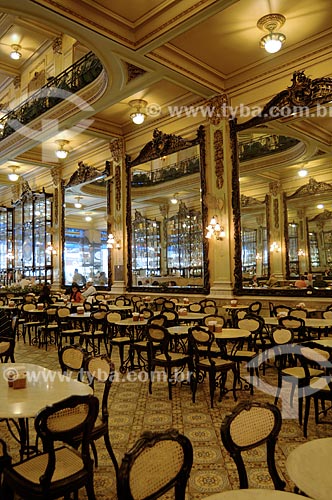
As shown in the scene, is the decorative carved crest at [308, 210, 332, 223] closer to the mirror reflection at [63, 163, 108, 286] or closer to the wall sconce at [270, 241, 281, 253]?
the wall sconce at [270, 241, 281, 253]

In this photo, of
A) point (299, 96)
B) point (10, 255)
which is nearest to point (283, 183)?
point (299, 96)

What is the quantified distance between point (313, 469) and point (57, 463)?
1.42 metres

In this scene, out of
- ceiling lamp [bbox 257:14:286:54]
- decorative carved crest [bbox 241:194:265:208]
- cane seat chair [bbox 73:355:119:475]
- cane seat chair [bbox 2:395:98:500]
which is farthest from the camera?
decorative carved crest [bbox 241:194:265:208]

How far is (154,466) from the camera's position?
1.55m

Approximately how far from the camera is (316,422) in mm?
3709

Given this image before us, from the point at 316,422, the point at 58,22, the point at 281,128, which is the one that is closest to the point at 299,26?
the point at 281,128

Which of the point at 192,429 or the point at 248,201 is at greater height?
the point at 248,201

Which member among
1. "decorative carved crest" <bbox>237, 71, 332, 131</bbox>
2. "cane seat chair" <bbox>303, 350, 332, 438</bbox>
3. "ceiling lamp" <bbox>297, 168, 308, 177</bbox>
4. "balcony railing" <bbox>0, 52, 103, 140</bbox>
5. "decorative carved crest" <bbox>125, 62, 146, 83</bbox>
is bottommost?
"cane seat chair" <bbox>303, 350, 332, 438</bbox>

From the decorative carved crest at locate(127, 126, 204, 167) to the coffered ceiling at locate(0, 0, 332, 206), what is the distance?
39 cm

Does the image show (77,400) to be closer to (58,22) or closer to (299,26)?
(58,22)

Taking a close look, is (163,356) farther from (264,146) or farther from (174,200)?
(174,200)

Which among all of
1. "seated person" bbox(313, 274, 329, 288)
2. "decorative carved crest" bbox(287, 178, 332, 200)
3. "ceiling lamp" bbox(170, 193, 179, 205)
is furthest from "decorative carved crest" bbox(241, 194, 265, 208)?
"ceiling lamp" bbox(170, 193, 179, 205)

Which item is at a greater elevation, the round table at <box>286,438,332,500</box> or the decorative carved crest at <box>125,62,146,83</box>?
the decorative carved crest at <box>125,62,146,83</box>

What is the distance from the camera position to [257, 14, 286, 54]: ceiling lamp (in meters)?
6.18
